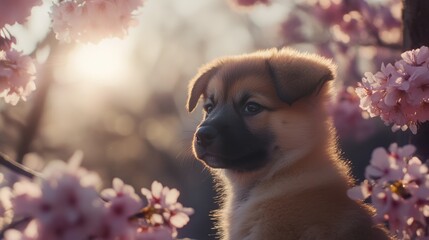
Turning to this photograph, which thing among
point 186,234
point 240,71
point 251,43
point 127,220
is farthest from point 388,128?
point 127,220

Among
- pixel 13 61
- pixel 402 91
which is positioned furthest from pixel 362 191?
pixel 13 61

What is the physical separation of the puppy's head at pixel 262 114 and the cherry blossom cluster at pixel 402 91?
0.53 metres

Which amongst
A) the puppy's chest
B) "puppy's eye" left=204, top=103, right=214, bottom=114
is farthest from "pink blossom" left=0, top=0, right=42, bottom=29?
the puppy's chest

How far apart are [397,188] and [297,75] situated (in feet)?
5.20

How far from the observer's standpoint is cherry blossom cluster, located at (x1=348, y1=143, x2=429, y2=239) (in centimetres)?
289

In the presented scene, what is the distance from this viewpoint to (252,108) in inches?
178

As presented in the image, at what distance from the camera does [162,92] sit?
80.3 feet

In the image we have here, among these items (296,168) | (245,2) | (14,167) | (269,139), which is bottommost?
(296,168)

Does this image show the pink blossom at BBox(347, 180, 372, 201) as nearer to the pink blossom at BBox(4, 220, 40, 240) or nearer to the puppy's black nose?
the pink blossom at BBox(4, 220, 40, 240)

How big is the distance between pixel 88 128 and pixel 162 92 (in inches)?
213

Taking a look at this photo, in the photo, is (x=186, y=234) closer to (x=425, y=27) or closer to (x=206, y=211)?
(x=206, y=211)

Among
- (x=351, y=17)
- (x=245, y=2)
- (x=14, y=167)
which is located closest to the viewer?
(x=14, y=167)

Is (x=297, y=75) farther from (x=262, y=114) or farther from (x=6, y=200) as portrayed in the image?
(x=6, y=200)

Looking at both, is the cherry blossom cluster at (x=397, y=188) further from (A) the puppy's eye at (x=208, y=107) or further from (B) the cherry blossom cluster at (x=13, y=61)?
(B) the cherry blossom cluster at (x=13, y=61)
